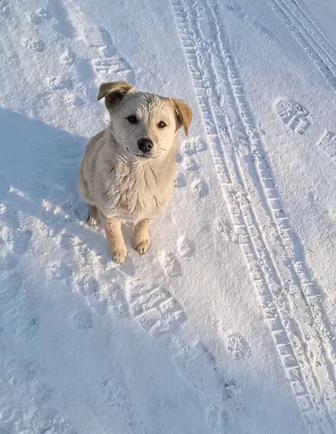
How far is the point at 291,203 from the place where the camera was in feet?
17.3

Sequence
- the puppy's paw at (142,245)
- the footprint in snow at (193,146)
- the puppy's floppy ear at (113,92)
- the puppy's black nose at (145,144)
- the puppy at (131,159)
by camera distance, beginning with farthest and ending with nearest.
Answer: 1. the footprint in snow at (193,146)
2. the puppy's paw at (142,245)
3. the puppy's floppy ear at (113,92)
4. the puppy at (131,159)
5. the puppy's black nose at (145,144)

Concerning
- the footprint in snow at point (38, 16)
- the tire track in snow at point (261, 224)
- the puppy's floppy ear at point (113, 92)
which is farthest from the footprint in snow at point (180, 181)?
the footprint in snow at point (38, 16)

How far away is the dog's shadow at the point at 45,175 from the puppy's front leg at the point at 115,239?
109 mm

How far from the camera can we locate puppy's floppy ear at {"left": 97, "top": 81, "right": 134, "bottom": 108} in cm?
381

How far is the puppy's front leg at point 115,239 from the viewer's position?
452cm

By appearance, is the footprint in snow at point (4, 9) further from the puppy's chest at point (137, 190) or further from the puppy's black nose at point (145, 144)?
the puppy's black nose at point (145, 144)

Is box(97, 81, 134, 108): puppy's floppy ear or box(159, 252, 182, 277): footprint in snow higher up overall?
box(97, 81, 134, 108): puppy's floppy ear

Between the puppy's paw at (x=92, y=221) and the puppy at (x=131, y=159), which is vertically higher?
the puppy at (x=131, y=159)

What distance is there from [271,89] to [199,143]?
1250 millimetres

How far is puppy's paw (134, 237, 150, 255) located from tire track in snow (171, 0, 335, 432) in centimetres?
96

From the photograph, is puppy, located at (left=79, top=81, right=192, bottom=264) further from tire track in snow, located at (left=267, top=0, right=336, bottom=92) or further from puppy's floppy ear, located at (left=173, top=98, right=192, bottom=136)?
tire track in snow, located at (left=267, top=0, right=336, bottom=92)

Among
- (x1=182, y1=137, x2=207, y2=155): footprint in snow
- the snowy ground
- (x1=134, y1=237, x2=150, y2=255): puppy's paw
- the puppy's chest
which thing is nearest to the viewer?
the puppy's chest

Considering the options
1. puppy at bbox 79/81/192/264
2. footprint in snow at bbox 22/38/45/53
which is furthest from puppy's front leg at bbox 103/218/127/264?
footprint in snow at bbox 22/38/45/53

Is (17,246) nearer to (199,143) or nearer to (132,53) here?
(199,143)
